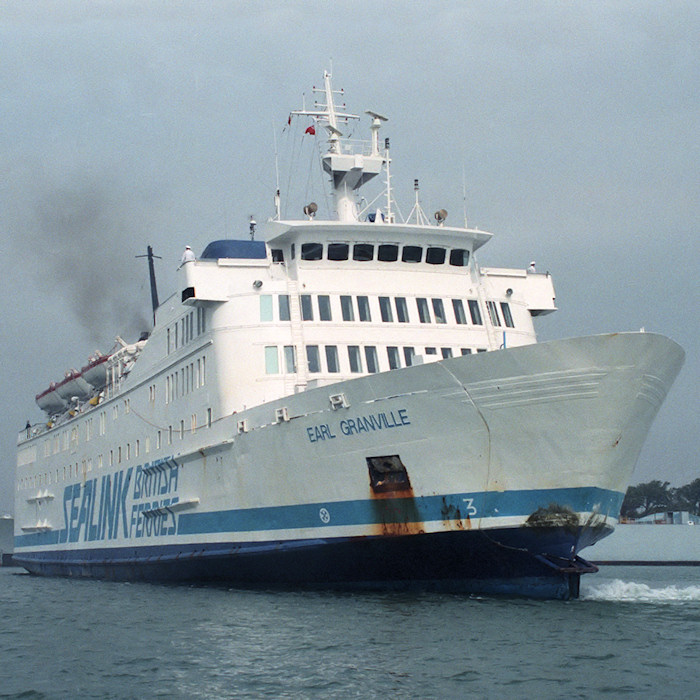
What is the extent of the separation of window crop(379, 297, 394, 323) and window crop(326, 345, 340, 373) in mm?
1397

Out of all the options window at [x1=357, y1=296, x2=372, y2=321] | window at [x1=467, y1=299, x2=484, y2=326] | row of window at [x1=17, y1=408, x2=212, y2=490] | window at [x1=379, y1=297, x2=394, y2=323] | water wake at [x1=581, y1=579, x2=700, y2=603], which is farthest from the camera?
row of window at [x1=17, y1=408, x2=212, y2=490]

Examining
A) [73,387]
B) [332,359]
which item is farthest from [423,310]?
[73,387]

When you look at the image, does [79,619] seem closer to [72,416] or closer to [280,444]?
[280,444]

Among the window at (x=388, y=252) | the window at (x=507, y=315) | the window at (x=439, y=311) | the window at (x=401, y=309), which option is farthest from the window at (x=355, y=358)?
the window at (x=507, y=315)

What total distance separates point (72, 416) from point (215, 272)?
15006 mm

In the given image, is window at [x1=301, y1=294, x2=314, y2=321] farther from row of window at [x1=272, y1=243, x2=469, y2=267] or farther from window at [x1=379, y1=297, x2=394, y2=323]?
window at [x1=379, y1=297, x2=394, y2=323]

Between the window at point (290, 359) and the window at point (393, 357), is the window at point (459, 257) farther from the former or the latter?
the window at point (290, 359)

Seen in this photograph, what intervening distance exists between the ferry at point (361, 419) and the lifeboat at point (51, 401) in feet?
24.2

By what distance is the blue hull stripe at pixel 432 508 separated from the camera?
1631cm

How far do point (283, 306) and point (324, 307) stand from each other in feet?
2.81

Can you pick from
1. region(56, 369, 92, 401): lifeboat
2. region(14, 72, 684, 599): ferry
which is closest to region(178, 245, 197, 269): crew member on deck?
region(14, 72, 684, 599): ferry

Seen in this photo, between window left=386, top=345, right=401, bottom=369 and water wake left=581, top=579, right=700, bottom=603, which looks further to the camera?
window left=386, top=345, right=401, bottom=369

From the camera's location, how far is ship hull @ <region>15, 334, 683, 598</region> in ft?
52.4

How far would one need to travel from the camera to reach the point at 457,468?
1667cm
